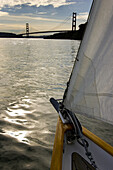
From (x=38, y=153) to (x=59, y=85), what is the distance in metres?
5.97

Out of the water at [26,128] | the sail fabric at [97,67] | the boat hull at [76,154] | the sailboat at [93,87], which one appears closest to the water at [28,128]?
the water at [26,128]

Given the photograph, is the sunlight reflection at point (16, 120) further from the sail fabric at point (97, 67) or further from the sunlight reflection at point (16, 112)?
the sail fabric at point (97, 67)

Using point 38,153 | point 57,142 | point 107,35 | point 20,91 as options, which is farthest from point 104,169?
point 20,91

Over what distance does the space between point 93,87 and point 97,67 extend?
0.62ft

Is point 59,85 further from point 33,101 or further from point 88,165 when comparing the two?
point 88,165

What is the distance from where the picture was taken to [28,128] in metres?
5.05

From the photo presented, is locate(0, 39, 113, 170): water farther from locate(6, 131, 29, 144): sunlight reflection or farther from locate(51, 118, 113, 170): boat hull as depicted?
locate(51, 118, 113, 170): boat hull

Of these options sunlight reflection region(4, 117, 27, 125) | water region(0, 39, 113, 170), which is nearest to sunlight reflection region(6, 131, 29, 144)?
water region(0, 39, 113, 170)

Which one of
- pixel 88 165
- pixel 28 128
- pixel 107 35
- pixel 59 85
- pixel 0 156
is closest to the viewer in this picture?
pixel 107 35

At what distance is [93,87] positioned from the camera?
6.01 feet

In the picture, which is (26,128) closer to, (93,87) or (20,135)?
(20,135)

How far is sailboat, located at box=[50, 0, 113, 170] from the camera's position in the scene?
1.70m

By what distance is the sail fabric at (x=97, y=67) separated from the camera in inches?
66.4

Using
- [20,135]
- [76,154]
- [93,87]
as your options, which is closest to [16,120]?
[20,135]
